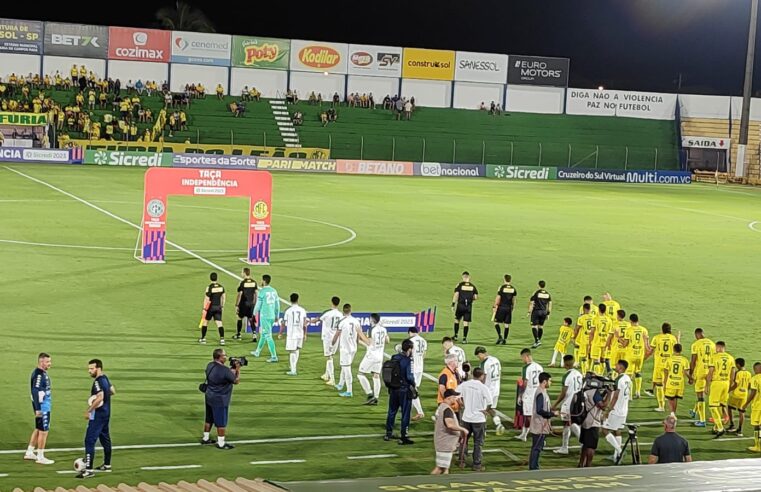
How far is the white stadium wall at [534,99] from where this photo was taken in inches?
3561

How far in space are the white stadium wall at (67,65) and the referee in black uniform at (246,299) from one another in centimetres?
5977

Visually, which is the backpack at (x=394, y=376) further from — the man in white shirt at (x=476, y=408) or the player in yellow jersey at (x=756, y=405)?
the player in yellow jersey at (x=756, y=405)

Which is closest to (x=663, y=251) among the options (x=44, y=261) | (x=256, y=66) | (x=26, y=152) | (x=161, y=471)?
(x=44, y=261)

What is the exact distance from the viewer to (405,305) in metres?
28.5

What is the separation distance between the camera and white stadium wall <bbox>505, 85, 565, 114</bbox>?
90438 millimetres

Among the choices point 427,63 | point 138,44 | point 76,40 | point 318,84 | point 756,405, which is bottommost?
point 756,405

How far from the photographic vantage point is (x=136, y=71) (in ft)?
266

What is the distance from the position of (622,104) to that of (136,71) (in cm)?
3976

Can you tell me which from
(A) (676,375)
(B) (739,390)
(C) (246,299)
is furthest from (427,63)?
(B) (739,390)

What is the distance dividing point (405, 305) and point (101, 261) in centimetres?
1021

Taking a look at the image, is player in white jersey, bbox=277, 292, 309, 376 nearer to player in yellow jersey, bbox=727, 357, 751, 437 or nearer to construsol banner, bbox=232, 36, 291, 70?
player in yellow jersey, bbox=727, 357, 751, 437

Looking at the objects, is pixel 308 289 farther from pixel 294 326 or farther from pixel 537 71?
pixel 537 71

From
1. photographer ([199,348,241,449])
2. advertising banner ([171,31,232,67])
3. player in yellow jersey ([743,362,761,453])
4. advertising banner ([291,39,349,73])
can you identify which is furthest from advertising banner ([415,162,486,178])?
photographer ([199,348,241,449])

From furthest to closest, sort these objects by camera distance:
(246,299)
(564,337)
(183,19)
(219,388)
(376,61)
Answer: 1. (183,19)
2. (376,61)
3. (246,299)
4. (564,337)
5. (219,388)
